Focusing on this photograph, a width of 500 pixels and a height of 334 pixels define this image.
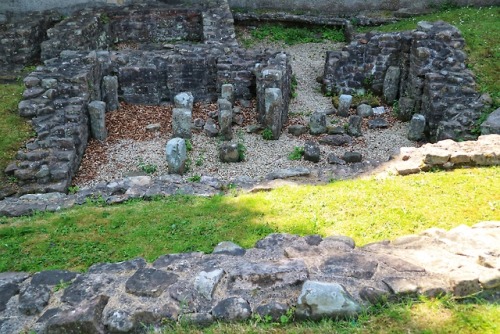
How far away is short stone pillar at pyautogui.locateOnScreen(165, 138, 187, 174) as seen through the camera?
40.5ft

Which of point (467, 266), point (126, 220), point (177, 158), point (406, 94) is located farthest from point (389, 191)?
point (406, 94)

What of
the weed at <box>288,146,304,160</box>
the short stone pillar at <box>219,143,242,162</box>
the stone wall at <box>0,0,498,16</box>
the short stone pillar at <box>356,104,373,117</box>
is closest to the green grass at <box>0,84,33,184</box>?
the short stone pillar at <box>219,143,242,162</box>

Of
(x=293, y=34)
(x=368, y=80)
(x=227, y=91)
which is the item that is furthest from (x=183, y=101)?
(x=293, y=34)

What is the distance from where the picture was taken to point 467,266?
18.2 feet

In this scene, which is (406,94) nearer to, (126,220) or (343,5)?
(343,5)

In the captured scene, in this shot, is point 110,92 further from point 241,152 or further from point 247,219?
point 247,219

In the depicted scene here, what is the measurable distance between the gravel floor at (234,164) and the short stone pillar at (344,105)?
225mm

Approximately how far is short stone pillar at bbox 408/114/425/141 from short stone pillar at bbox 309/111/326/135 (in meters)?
2.22

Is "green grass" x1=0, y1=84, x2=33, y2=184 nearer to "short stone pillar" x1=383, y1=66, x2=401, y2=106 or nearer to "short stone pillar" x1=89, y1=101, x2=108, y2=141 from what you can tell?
"short stone pillar" x1=89, y1=101, x2=108, y2=141

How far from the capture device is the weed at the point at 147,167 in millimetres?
12883

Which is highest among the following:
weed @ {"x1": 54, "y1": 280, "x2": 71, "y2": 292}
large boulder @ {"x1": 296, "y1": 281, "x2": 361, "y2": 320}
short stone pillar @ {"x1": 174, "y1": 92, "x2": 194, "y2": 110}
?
large boulder @ {"x1": 296, "y1": 281, "x2": 361, "y2": 320}

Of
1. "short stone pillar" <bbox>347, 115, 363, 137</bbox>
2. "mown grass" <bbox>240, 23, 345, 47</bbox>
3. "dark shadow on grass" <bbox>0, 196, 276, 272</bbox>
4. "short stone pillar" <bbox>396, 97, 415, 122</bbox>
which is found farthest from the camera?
"mown grass" <bbox>240, 23, 345, 47</bbox>

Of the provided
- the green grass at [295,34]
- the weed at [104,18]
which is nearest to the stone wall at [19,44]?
the weed at [104,18]

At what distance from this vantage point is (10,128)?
13305mm
